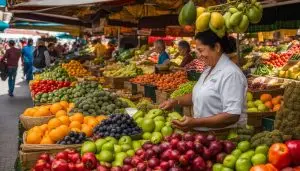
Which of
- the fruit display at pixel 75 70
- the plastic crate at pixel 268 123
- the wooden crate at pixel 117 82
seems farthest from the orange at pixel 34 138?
the fruit display at pixel 75 70

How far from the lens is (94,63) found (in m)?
15.4

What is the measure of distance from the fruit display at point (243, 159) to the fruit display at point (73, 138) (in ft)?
4.80

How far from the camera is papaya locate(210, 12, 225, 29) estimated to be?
4004 mm

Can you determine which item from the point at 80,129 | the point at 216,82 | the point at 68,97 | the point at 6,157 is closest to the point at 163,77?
the point at 68,97

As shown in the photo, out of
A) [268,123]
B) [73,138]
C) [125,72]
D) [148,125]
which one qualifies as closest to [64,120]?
[73,138]

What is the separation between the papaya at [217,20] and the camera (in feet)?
13.1

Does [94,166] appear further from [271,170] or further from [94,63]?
[94,63]

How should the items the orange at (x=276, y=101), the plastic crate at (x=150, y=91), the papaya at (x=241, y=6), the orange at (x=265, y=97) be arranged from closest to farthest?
the papaya at (x=241, y=6)
the orange at (x=276, y=101)
the orange at (x=265, y=97)
the plastic crate at (x=150, y=91)

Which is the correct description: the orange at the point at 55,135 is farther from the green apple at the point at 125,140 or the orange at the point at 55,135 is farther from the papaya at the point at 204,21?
the papaya at the point at 204,21

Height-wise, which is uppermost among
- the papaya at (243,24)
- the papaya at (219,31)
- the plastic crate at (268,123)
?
the papaya at (243,24)

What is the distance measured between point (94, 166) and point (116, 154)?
0.27 metres

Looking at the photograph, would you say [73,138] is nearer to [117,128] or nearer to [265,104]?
[117,128]

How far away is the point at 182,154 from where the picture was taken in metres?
3.10

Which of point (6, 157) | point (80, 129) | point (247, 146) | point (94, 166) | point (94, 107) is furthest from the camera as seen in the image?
point (6, 157)
